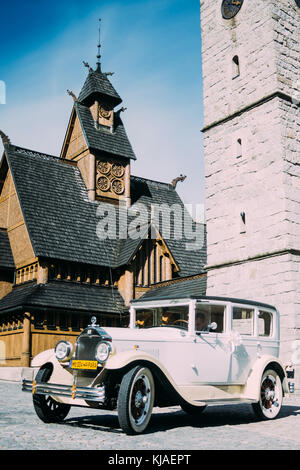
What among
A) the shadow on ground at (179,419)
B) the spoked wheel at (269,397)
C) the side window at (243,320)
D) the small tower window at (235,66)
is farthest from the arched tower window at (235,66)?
the spoked wheel at (269,397)

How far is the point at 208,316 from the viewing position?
8133 mm

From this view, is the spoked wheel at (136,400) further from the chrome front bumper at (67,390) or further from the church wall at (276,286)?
the church wall at (276,286)

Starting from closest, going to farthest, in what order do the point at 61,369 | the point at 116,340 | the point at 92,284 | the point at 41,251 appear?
1. the point at 116,340
2. the point at 61,369
3. the point at 41,251
4. the point at 92,284

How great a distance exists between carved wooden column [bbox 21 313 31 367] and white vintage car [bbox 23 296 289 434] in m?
12.2

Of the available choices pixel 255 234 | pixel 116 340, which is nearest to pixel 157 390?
pixel 116 340

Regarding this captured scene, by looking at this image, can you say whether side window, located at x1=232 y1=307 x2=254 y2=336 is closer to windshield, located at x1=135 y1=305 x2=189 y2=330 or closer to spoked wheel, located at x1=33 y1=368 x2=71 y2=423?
windshield, located at x1=135 y1=305 x2=189 y2=330

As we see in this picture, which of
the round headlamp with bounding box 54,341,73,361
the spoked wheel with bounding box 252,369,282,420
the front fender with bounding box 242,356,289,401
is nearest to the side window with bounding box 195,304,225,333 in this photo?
the front fender with bounding box 242,356,289,401

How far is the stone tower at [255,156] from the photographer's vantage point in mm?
15031

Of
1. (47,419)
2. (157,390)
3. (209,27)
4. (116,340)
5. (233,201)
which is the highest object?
(209,27)

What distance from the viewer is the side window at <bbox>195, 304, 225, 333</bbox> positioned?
7.91m
